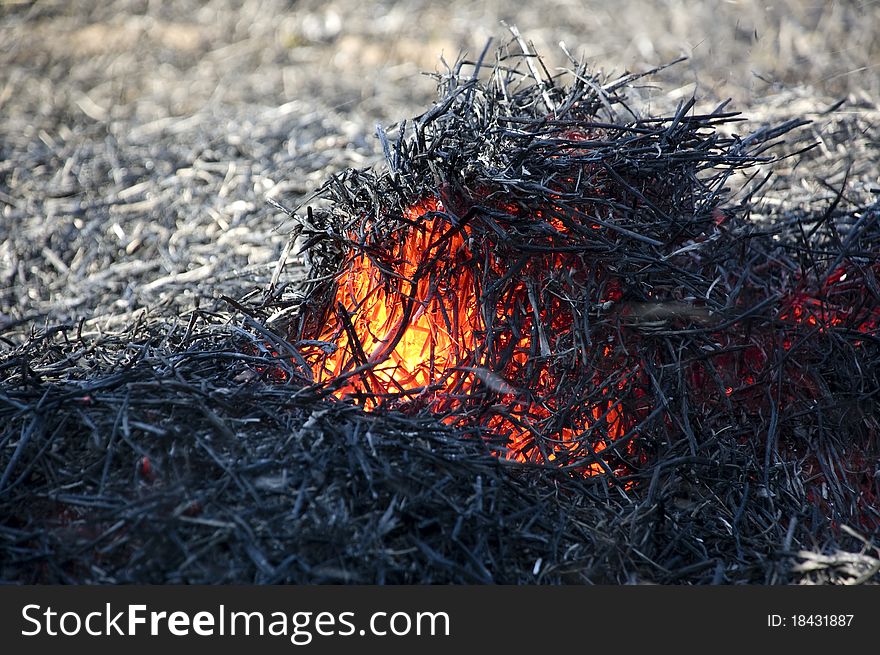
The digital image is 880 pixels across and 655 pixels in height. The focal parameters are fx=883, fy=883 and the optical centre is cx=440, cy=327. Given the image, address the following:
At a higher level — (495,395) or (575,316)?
(575,316)

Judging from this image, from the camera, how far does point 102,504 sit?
1773 mm

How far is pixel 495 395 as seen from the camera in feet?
7.33

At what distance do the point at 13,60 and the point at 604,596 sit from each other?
5.10m

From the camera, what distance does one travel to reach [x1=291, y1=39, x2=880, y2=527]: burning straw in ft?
7.38

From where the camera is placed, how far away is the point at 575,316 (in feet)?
7.54

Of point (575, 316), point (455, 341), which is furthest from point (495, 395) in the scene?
point (575, 316)

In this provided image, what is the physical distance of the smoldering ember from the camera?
1793 mm

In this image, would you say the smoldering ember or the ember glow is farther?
the ember glow

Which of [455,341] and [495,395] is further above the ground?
[455,341]

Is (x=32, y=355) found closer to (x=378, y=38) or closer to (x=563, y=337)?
(x=563, y=337)

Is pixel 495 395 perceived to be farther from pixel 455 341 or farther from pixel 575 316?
pixel 575 316

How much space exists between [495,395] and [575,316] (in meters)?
0.30

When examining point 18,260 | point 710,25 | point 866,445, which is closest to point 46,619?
point 866,445

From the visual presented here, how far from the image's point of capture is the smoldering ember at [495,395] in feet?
5.88
